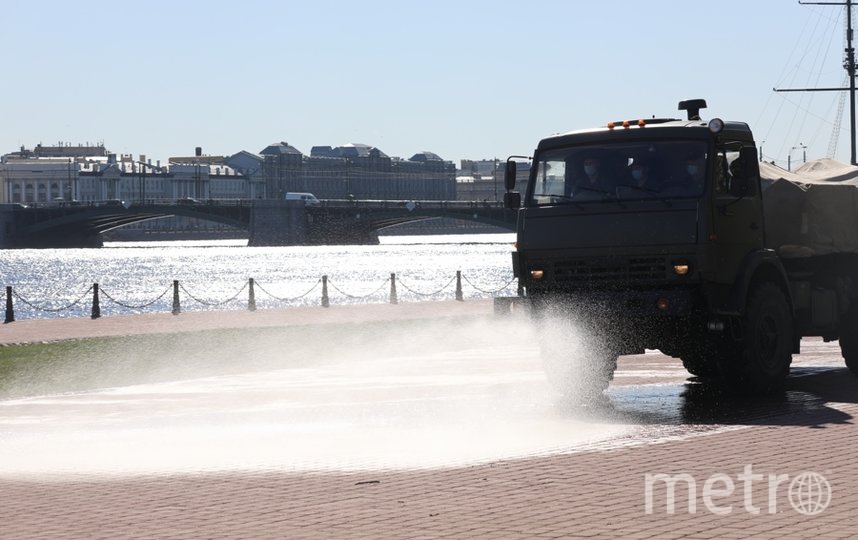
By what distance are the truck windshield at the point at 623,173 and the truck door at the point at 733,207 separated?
9.5 inches

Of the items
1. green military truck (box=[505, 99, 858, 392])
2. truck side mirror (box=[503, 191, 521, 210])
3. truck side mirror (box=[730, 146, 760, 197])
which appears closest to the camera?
green military truck (box=[505, 99, 858, 392])

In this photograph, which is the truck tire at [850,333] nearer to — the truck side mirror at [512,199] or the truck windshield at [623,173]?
the truck windshield at [623,173]

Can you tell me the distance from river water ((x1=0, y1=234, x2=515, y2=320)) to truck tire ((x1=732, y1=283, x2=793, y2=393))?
24.6m

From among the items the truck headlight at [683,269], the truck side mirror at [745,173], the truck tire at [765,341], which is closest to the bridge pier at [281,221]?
the truck tire at [765,341]

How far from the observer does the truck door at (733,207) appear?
15047 mm

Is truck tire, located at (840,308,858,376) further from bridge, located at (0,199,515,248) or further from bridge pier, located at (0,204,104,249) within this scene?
bridge pier, located at (0,204,104,249)

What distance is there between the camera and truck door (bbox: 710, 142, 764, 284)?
15047 millimetres

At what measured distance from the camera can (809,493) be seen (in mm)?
9680

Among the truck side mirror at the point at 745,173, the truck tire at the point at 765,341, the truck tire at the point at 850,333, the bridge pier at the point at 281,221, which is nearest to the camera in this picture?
the truck side mirror at the point at 745,173

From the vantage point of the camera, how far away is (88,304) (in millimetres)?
67938

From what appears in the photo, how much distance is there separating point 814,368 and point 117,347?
11016 mm

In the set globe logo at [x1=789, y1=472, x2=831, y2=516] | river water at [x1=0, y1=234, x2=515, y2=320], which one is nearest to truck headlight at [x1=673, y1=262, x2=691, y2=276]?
globe logo at [x1=789, y1=472, x2=831, y2=516]

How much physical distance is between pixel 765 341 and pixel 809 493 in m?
6.23

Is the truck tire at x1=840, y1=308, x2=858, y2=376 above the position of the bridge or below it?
above
